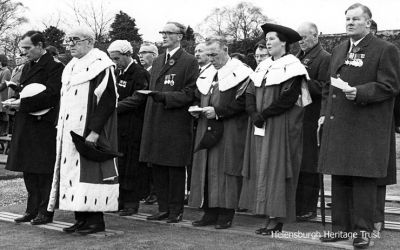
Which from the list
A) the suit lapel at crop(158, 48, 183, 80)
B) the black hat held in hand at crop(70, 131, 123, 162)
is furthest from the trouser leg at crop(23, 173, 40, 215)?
the suit lapel at crop(158, 48, 183, 80)

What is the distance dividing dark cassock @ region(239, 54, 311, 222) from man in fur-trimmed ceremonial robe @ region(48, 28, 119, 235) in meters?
1.56

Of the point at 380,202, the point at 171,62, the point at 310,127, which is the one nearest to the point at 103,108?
the point at 171,62

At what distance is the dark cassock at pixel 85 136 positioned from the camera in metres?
6.79

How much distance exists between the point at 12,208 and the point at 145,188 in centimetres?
184

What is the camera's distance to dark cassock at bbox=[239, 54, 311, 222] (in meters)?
6.74

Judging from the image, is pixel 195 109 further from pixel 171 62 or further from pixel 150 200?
pixel 150 200

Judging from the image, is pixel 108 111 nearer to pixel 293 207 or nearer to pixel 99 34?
pixel 293 207

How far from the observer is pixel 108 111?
6.84 m

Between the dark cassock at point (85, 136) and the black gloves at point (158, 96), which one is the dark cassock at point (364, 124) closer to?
the black gloves at point (158, 96)

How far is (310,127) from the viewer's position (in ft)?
25.7

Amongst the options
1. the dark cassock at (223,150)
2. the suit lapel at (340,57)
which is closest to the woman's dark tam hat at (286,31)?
the suit lapel at (340,57)

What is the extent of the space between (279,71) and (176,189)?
2004 mm

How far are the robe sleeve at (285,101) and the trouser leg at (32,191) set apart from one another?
9.52 feet

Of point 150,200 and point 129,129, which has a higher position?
point 129,129
